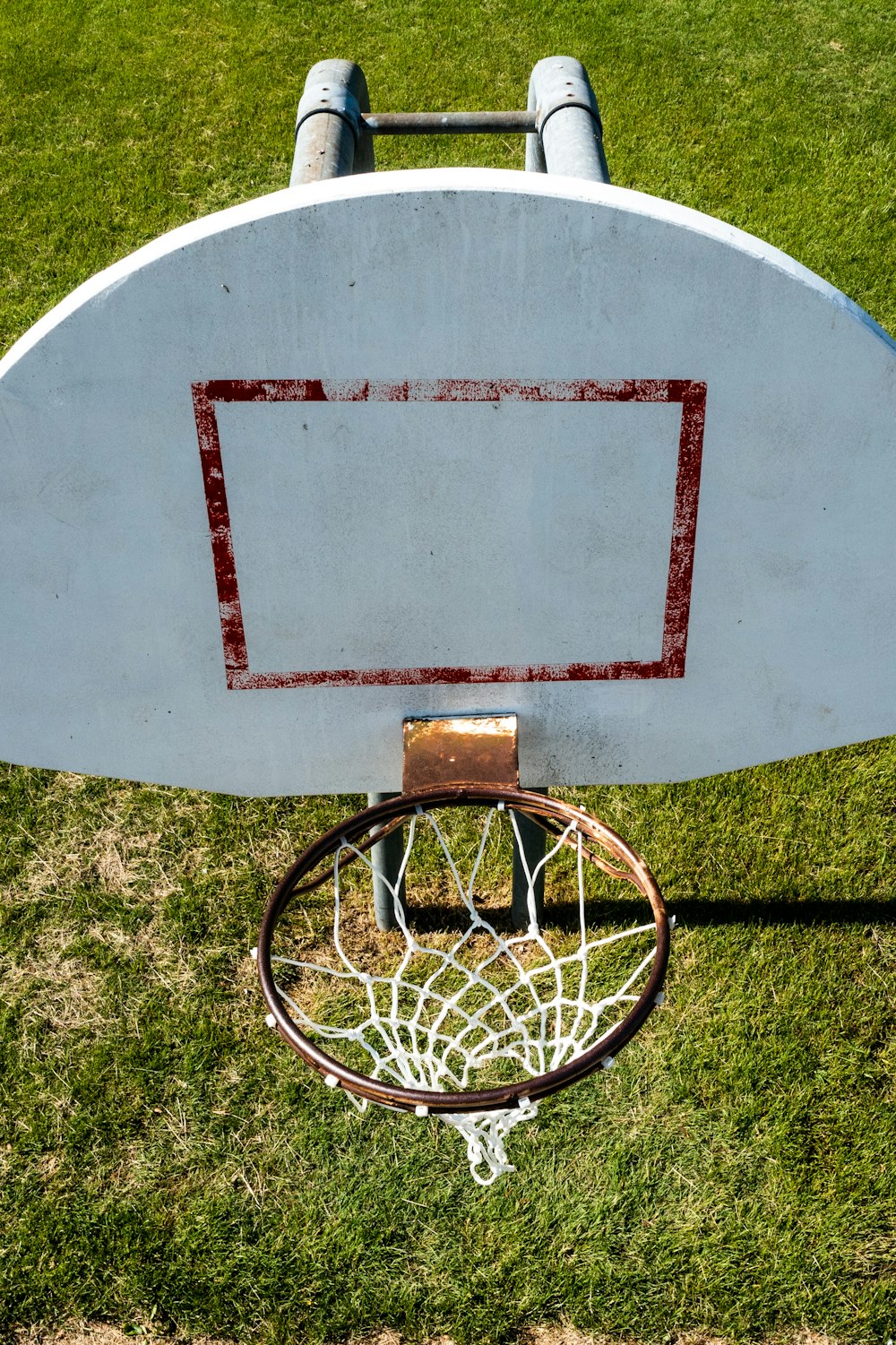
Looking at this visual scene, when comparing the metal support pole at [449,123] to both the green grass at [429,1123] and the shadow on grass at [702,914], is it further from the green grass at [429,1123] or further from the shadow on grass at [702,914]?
the shadow on grass at [702,914]

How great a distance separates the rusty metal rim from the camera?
2338 mm

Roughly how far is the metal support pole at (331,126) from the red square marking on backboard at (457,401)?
0.83m

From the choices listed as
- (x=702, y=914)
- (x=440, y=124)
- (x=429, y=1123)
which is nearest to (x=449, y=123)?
(x=440, y=124)

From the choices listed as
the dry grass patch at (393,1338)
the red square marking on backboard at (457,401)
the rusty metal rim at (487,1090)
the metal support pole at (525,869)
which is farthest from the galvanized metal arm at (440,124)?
the dry grass patch at (393,1338)

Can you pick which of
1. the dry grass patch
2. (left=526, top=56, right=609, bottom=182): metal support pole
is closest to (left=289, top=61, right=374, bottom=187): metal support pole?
(left=526, top=56, right=609, bottom=182): metal support pole

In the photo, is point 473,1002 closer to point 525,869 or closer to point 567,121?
point 525,869

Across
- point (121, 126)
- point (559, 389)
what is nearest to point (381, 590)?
point (559, 389)

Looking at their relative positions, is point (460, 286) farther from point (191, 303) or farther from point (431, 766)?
point (431, 766)

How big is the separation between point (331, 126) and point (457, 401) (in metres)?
1.30

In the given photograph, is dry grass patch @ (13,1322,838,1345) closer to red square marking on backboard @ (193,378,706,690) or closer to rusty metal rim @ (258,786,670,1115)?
rusty metal rim @ (258,786,670,1115)

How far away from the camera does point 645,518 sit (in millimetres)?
2646

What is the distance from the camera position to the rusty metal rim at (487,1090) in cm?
234

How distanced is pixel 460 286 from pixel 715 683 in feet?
3.90

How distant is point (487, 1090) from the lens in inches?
99.3
